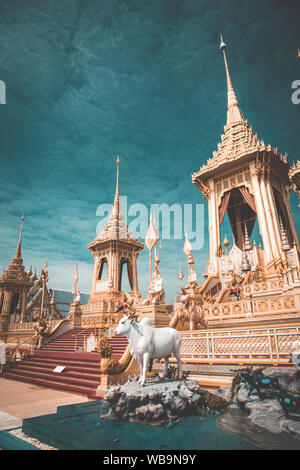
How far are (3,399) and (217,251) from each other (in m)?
18.9

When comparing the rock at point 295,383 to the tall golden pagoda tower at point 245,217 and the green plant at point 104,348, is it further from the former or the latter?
the tall golden pagoda tower at point 245,217

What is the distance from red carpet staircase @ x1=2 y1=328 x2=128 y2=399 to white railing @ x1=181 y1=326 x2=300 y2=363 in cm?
329

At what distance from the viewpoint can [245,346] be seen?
24.2 feet

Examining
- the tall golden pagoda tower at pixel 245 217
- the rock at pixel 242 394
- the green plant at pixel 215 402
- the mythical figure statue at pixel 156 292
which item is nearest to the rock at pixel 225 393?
the green plant at pixel 215 402

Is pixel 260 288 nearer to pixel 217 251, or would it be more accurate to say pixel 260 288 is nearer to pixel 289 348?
pixel 217 251

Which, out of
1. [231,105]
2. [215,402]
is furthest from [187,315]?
[231,105]

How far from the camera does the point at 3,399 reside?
7305 mm

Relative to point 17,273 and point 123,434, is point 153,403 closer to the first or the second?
point 123,434

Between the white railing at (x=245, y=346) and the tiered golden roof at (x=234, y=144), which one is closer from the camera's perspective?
the white railing at (x=245, y=346)

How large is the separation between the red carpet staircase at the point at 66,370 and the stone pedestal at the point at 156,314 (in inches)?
72.8

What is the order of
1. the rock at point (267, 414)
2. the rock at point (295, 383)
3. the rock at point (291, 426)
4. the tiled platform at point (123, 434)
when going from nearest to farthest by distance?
the tiled platform at point (123, 434) < the rock at point (291, 426) < the rock at point (267, 414) < the rock at point (295, 383)

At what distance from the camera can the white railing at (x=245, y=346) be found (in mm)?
6730

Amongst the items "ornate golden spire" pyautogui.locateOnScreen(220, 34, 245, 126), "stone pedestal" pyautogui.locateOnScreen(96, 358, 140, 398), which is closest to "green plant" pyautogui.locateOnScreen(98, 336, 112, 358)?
"stone pedestal" pyautogui.locateOnScreen(96, 358, 140, 398)
